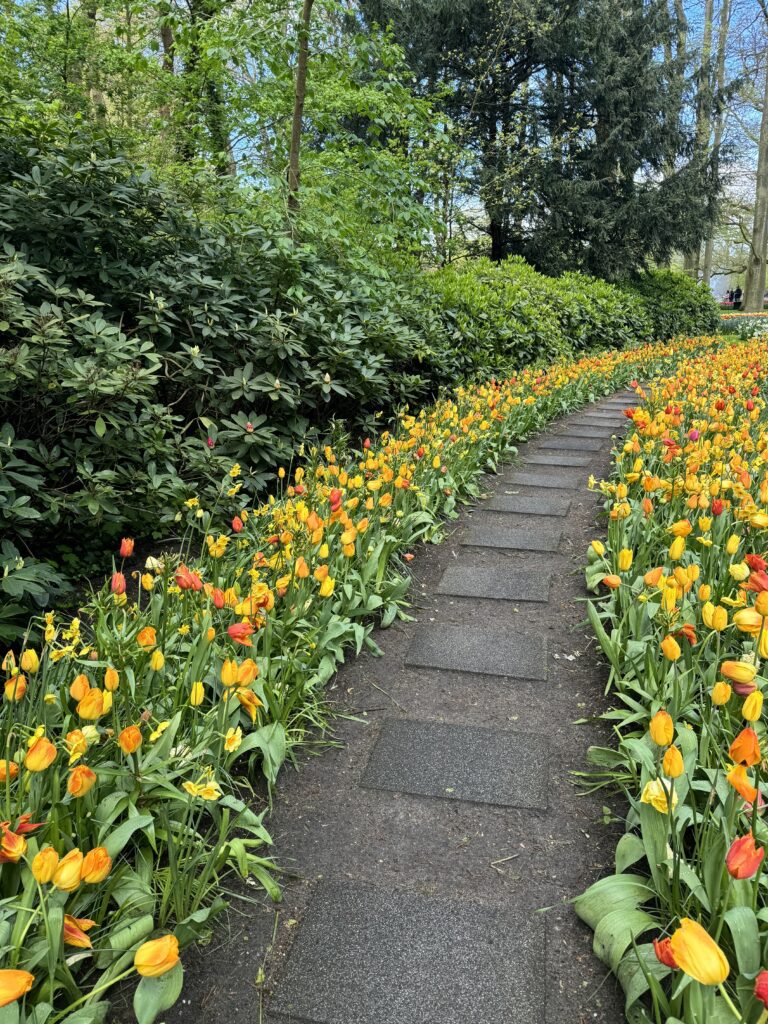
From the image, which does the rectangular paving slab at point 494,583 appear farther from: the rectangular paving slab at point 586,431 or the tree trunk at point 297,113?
the tree trunk at point 297,113

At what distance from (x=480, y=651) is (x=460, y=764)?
0.66m

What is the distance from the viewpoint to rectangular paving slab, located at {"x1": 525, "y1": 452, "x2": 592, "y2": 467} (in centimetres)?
485

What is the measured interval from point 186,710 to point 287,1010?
78cm

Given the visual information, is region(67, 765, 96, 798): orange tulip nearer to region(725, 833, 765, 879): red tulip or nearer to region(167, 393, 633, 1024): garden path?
region(167, 393, 633, 1024): garden path

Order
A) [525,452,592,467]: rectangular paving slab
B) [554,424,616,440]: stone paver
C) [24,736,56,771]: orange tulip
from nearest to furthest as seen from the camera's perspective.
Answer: [24,736,56,771]: orange tulip → [525,452,592,467]: rectangular paving slab → [554,424,616,440]: stone paver

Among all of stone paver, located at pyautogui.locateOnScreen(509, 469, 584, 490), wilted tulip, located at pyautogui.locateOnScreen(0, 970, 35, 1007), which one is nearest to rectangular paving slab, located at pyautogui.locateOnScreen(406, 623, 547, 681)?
wilted tulip, located at pyautogui.locateOnScreen(0, 970, 35, 1007)

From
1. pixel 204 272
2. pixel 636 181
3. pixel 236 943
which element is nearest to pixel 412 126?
pixel 204 272

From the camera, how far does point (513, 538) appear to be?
11.9 feet

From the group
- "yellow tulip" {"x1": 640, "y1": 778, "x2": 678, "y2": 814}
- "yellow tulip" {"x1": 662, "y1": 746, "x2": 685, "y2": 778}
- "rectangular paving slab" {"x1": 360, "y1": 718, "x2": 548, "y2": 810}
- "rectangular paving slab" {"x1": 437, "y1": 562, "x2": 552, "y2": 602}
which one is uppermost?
"yellow tulip" {"x1": 662, "y1": 746, "x2": 685, "y2": 778}

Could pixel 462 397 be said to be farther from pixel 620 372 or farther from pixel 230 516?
pixel 620 372

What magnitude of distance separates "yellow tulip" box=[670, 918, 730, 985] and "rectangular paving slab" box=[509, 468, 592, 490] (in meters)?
3.57

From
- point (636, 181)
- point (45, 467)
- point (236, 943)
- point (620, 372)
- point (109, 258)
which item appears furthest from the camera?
point (636, 181)

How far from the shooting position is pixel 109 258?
11.5ft

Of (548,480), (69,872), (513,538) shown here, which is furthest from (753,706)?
(548,480)
